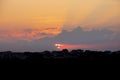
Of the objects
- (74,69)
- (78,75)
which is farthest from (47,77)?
(74,69)

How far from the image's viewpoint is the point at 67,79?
1205 inches

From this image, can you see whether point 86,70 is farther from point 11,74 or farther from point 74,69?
point 11,74

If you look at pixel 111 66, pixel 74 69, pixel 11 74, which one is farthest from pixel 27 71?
pixel 111 66

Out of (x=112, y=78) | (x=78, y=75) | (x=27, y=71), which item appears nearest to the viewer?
(x=112, y=78)

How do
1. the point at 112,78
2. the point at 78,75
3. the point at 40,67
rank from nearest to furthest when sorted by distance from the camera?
the point at 112,78, the point at 78,75, the point at 40,67

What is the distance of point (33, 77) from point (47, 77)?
1125 millimetres

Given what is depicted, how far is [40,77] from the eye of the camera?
103 ft

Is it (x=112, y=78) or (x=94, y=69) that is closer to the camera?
(x=112, y=78)

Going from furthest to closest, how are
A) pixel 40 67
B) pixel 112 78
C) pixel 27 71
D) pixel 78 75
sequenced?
pixel 40 67
pixel 27 71
pixel 78 75
pixel 112 78

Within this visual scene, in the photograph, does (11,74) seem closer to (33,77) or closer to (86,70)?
(33,77)

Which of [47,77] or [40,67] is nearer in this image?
[47,77]

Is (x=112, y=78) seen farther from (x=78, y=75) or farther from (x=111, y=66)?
(x=111, y=66)

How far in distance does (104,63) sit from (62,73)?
22.6ft

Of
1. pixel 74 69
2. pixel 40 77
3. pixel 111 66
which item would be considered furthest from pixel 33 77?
pixel 111 66
